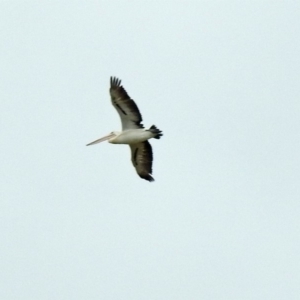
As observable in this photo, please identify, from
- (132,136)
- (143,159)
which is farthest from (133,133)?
(143,159)

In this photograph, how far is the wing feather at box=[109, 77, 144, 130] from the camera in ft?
312

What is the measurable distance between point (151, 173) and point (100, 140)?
6.78 ft

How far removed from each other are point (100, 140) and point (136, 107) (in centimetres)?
245

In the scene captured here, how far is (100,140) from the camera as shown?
97.2m

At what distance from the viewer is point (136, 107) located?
313ft

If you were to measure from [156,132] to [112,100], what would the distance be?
6.00 feet

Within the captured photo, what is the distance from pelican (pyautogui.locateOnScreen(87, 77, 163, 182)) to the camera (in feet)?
312

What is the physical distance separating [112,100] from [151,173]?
334cm

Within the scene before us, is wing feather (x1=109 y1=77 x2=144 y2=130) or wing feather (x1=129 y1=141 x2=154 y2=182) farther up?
wing feather (x1=109 y1=77 x2=144 y2=130)

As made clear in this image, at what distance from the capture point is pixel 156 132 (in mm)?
94938

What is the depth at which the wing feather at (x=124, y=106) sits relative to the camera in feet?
312

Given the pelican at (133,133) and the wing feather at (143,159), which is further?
the wing feather at (143,159)

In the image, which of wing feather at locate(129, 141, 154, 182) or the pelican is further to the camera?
wing feather at locate(129, 141, 154, 182)

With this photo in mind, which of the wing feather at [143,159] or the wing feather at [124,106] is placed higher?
the wing feather at [124,106]
